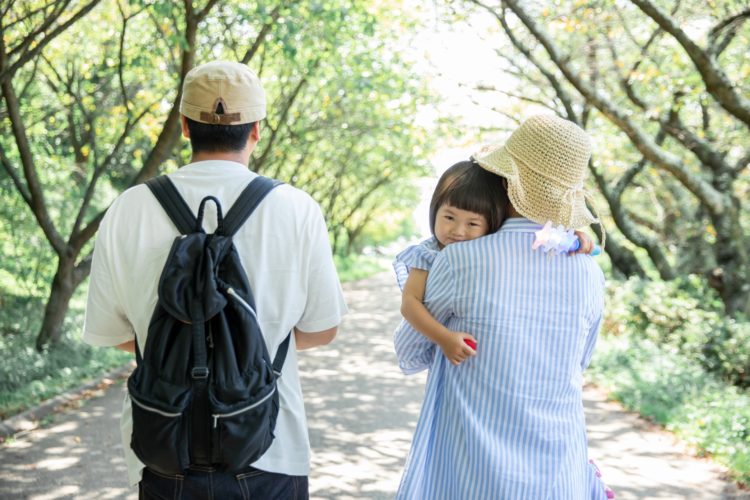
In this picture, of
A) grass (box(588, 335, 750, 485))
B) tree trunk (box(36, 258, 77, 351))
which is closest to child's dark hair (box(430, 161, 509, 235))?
grass (box(588, 335, 750, 485))

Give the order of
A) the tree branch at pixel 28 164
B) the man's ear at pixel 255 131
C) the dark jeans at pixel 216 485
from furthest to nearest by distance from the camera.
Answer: the tree branch at pixel 28 164 < the man's ear at pixel 255 131 < the dark jeans at pixel 216 485

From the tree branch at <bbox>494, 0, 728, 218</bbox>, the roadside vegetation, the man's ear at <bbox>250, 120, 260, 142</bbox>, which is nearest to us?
the man's ear at <bbox>250, 120, 260, 142</bbox>

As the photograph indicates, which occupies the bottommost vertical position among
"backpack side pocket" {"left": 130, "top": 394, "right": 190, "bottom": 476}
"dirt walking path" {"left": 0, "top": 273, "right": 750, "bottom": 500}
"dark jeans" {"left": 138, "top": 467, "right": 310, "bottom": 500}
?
"dirt walking path" {"left": 0, "top": 273, "right": 750, "bottom": 500}

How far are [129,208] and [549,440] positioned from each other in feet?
4.62

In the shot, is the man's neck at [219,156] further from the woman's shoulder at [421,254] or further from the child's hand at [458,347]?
the child's hand at [458,347]

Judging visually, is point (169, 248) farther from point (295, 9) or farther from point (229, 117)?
point (295, 9)

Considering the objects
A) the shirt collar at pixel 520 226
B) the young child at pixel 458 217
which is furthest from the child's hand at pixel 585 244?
the shirt collar at pixel 520 226

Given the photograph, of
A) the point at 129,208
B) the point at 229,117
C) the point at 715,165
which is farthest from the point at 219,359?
the point at 715,165

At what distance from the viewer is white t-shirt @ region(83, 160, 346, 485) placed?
221 cm

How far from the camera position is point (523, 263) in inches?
90.3

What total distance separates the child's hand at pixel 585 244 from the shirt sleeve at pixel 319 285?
754mm

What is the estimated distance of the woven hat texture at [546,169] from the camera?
7.56 ft

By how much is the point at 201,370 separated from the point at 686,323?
1010cm

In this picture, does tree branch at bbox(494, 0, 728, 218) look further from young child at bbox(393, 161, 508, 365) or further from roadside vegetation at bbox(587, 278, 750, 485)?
young child at bbox(393, 161, 508, 365)
